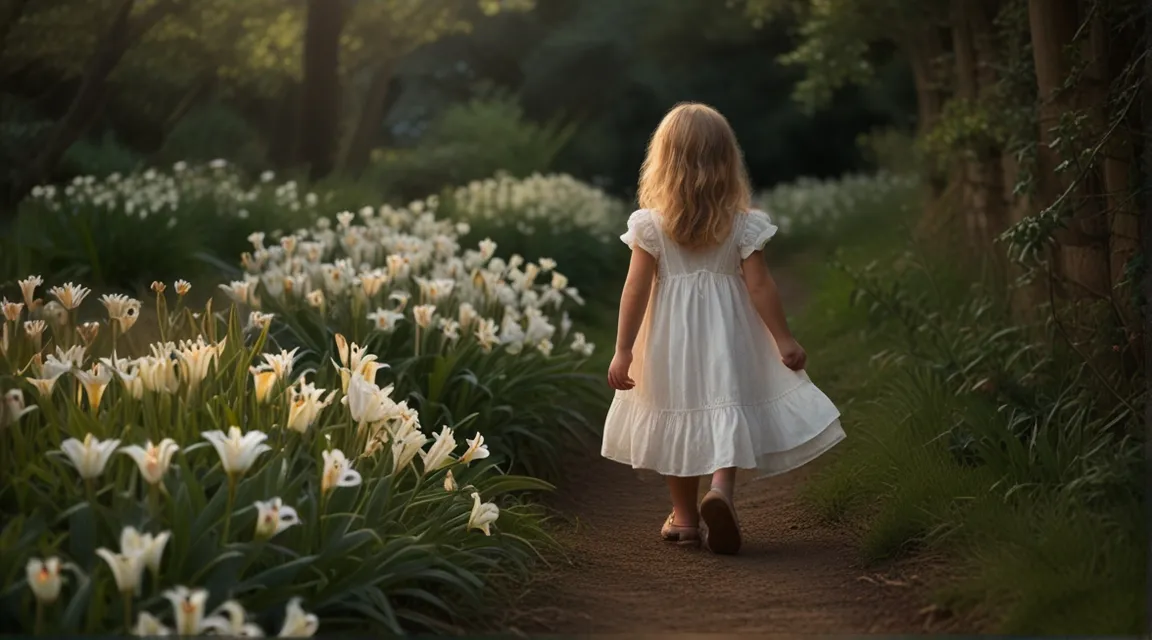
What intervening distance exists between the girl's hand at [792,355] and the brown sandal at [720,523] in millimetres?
522

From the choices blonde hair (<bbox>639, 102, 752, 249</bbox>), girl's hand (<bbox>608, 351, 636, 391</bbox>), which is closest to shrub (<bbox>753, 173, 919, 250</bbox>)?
blonde hair (<bbox>639, 102, 752, 249</bbox>)

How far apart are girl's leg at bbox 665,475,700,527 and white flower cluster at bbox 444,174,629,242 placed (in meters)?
5.91

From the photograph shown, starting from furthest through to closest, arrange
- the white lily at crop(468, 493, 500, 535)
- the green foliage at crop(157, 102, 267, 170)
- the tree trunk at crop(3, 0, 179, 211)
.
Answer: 1. the green foliage at crop(157, 102, 267, 170)
2. the tree trunk at crop(3, 0, 179, 211)
3. the white lily at crop(468, 493, 500, 535)

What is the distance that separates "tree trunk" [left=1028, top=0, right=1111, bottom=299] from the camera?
196 inches

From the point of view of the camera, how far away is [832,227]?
639 inches

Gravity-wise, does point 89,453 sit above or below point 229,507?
above

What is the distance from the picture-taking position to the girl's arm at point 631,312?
175 inches

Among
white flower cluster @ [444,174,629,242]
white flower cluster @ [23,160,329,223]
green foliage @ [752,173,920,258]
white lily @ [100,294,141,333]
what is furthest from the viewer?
green foliage @ [752,173,920,258]

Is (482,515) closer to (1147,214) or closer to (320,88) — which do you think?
(1147,214)

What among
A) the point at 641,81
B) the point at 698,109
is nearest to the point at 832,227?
the point at 641,81

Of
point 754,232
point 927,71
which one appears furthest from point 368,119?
point 754,232

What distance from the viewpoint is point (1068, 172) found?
5305 millimetres

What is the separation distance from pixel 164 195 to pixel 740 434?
6.14 metres

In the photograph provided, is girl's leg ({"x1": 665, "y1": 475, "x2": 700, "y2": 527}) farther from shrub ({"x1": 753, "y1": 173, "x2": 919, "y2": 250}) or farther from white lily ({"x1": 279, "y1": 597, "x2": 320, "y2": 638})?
shrub ({"x1": 753, "y1": 173, "x2": 919, "y2": 250})
